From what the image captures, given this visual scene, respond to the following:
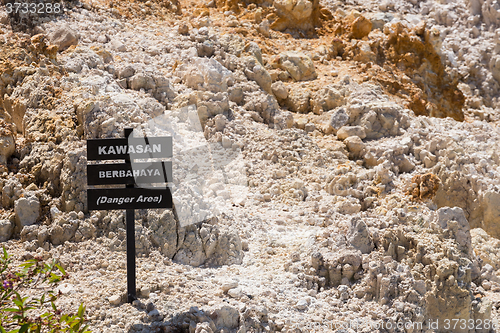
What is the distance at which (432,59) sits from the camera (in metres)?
12.7

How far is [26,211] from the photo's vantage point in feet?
20.7

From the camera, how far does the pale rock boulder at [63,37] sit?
Result: 350 inches

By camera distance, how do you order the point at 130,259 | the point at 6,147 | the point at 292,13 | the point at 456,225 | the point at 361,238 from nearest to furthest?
1. the point at 130,259
2. the point at 361,238
3. the point at 456,225
4. the point at 6,147
5. the point at 292,13

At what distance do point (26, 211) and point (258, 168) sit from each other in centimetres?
362

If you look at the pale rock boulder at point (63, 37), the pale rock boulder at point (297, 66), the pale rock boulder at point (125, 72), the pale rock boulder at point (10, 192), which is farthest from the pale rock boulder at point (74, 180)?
the pale rock boulder at point (297, 66)

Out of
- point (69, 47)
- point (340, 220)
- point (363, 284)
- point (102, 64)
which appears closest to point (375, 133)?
point (340, 220)

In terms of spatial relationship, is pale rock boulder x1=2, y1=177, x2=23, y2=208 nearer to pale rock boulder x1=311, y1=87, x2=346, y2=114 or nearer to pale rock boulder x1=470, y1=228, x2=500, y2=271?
pale rock boulder x1=311, y1=87, x2=346, y2=114

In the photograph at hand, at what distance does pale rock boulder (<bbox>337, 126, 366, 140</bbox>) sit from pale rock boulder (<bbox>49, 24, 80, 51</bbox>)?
5.02 meters

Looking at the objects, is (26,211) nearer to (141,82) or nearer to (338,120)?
(141,82)

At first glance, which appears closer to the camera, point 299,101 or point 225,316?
point 225,316

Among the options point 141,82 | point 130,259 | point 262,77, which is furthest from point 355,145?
point 130,259

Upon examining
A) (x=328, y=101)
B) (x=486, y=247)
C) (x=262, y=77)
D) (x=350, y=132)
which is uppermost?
(x=262, y=77)

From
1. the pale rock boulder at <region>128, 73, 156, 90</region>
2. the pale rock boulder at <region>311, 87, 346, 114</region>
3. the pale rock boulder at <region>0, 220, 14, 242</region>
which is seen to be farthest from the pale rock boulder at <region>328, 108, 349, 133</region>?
the pale rock boulder at <region>0, 220, 14, 242</region>

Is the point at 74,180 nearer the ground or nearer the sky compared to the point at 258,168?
nearer the ground
